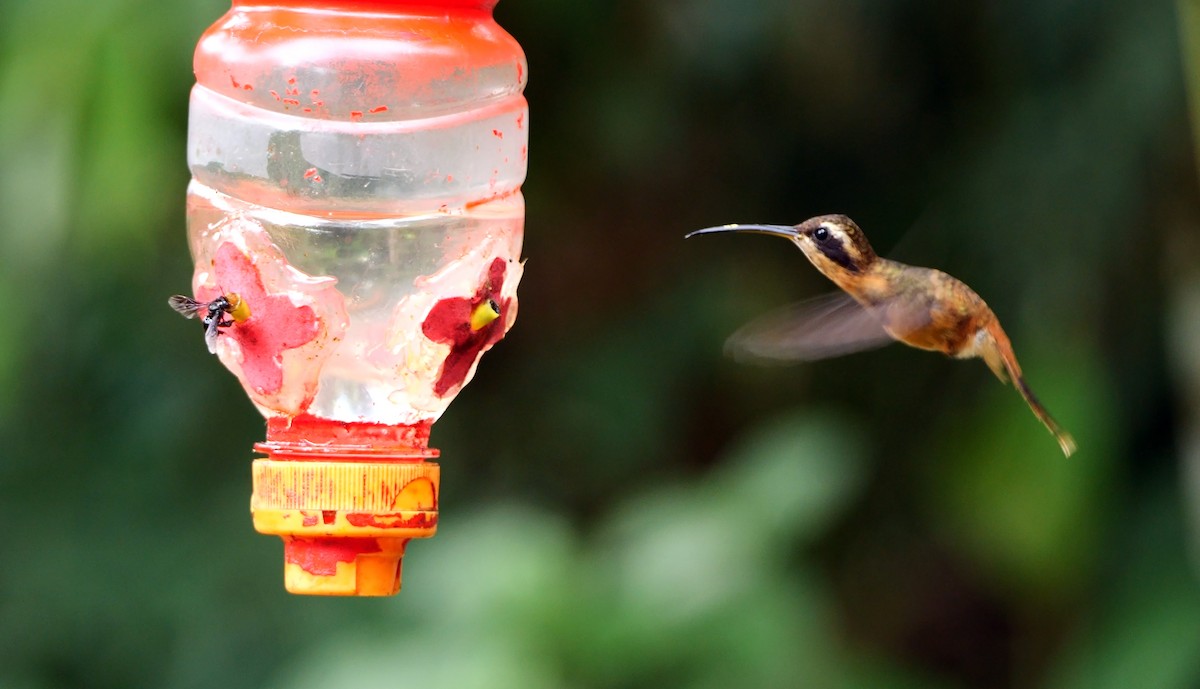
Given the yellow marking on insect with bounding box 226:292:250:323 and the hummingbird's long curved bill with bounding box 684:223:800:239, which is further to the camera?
the hummingbird's long curved bill with bounding box 684:223:800:239

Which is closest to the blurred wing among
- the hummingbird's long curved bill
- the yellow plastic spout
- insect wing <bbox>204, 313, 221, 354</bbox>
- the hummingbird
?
the hummingbird

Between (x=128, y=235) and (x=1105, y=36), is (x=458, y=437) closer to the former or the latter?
(x=128, y=235)

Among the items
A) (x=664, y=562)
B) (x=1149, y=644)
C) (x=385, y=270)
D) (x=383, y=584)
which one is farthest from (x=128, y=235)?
(x=1149, y=644)

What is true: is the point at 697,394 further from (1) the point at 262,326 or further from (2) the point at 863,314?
(1) the point at 262,326

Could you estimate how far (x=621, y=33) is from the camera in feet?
14.8

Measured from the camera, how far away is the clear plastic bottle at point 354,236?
1963mm

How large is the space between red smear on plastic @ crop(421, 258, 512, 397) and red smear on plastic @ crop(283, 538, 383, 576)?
297 millimetres

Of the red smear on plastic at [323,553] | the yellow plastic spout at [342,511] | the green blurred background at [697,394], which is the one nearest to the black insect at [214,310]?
the yellow plastic spout at [342,511]

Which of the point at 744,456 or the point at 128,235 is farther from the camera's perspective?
the point at 744,456

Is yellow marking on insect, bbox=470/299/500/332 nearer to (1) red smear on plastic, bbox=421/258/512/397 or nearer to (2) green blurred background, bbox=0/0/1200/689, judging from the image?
(1) red smear on plastic, bbox=421/258/512/397

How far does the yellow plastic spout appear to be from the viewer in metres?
1.91

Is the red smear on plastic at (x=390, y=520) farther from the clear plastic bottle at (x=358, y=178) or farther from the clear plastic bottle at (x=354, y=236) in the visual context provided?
the clear plastic bottle at (x=358, y=178)

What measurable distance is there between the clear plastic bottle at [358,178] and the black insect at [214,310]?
60mm

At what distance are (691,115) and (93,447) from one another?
2.17 meters
